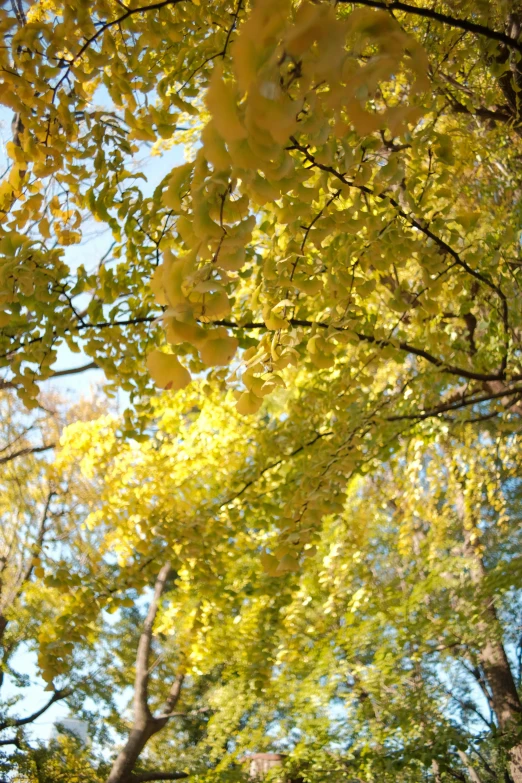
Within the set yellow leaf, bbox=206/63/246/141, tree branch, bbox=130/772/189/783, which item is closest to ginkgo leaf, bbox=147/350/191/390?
yellow leaf, bbox=206/63/246/141

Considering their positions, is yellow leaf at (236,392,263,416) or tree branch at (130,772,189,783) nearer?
yellow leaf at (236,392,263,416)

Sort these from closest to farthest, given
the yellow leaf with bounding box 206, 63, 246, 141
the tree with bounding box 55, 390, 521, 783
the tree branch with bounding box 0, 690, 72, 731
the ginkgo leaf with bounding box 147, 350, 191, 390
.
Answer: the yellow leaf with bounding box 206, 63, 246, 141
the ginkgo leaf with bounding box 147, 350, 191, 390
the tree with bounding box 55, 390, 521, 783
the tree branch with bounding box 0, 690, 72, 731

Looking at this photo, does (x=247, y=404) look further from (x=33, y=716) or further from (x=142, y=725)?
(x=33, y=716)

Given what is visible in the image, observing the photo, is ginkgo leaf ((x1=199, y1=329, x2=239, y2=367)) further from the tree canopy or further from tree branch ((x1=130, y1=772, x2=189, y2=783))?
tree branch ((x1=130, y1=772, x2=189, y2=783))

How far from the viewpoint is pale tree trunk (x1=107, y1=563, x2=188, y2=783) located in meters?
5.15

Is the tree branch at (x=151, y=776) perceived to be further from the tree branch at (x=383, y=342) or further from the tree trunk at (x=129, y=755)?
the tree branch at (x=383, y=342)

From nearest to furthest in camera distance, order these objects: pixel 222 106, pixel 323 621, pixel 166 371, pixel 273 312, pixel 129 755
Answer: pixel 222 106 → pixel 166 371 → pixel 273 312 → pixel 323 621 → pixel 129 755

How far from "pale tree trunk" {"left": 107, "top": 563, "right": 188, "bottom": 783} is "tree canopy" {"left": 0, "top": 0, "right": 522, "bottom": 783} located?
25mm

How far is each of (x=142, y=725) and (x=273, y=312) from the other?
549 centimetres

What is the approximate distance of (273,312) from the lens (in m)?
1.11

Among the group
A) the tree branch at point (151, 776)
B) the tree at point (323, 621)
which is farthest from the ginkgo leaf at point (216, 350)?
the tree branch at point (151, 776)

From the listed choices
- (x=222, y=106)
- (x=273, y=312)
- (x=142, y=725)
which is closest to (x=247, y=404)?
(x=273, y=312)

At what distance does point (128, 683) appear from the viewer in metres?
6.94

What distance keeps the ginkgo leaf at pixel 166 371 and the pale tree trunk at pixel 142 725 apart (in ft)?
17.6
